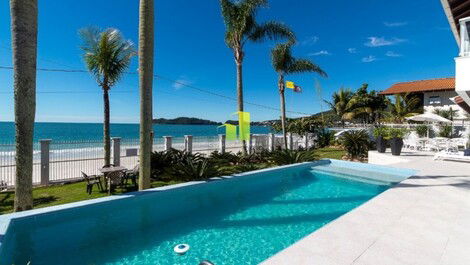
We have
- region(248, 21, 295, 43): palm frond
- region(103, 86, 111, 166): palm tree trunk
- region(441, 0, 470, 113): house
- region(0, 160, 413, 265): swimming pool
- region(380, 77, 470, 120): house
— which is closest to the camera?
region(0, 160, 413, 265): swimming pool

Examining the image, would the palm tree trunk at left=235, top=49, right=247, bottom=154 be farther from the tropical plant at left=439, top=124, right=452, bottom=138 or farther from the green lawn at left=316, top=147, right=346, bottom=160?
the tropical plant at left=439, top=124, right=452, bottom=138

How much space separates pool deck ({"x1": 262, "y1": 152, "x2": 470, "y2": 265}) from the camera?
3434 millimetres

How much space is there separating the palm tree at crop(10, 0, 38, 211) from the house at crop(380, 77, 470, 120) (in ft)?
130

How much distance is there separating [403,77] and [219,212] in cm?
4318

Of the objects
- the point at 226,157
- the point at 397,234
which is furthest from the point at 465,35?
the point at 226,157

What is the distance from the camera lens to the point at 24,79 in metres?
4.68

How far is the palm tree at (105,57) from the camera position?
904 centimetres

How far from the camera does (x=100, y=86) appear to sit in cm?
937

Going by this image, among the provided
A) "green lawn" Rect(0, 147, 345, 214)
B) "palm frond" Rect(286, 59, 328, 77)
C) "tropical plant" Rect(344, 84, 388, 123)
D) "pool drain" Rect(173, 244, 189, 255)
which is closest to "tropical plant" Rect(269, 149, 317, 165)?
"green lawn" Rect(0, 147, 345, 214)

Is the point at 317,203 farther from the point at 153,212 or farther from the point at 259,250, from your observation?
the point at 153,212

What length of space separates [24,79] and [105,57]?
4753mm

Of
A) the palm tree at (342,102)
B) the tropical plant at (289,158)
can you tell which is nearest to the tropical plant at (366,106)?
the palm tree at (342,102)

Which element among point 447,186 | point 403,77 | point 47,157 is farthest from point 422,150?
point 403,77

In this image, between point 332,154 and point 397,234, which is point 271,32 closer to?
point 332,154
